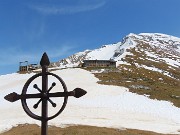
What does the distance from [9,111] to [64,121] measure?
13.6 meters

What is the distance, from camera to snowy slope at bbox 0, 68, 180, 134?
4269 cm

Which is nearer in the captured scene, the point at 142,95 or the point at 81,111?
the point at 81,111

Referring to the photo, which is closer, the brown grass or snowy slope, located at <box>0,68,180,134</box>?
the brown grass

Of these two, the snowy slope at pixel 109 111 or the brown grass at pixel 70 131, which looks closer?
the brown grass at pixel 70 131

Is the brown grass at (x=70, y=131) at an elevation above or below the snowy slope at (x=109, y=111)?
below

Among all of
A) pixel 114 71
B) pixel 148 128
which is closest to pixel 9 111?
pixel 148 128

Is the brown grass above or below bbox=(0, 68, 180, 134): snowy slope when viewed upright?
below

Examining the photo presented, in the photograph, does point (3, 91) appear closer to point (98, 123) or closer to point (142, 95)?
point (142, 95)

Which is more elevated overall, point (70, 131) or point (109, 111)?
point (109, 111)

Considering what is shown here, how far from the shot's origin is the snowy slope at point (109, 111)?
42688mm

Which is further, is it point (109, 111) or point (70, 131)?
point (109, 111)

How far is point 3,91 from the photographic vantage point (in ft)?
225

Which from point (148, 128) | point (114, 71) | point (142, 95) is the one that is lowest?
point (148, 128)

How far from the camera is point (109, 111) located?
52094 mm
